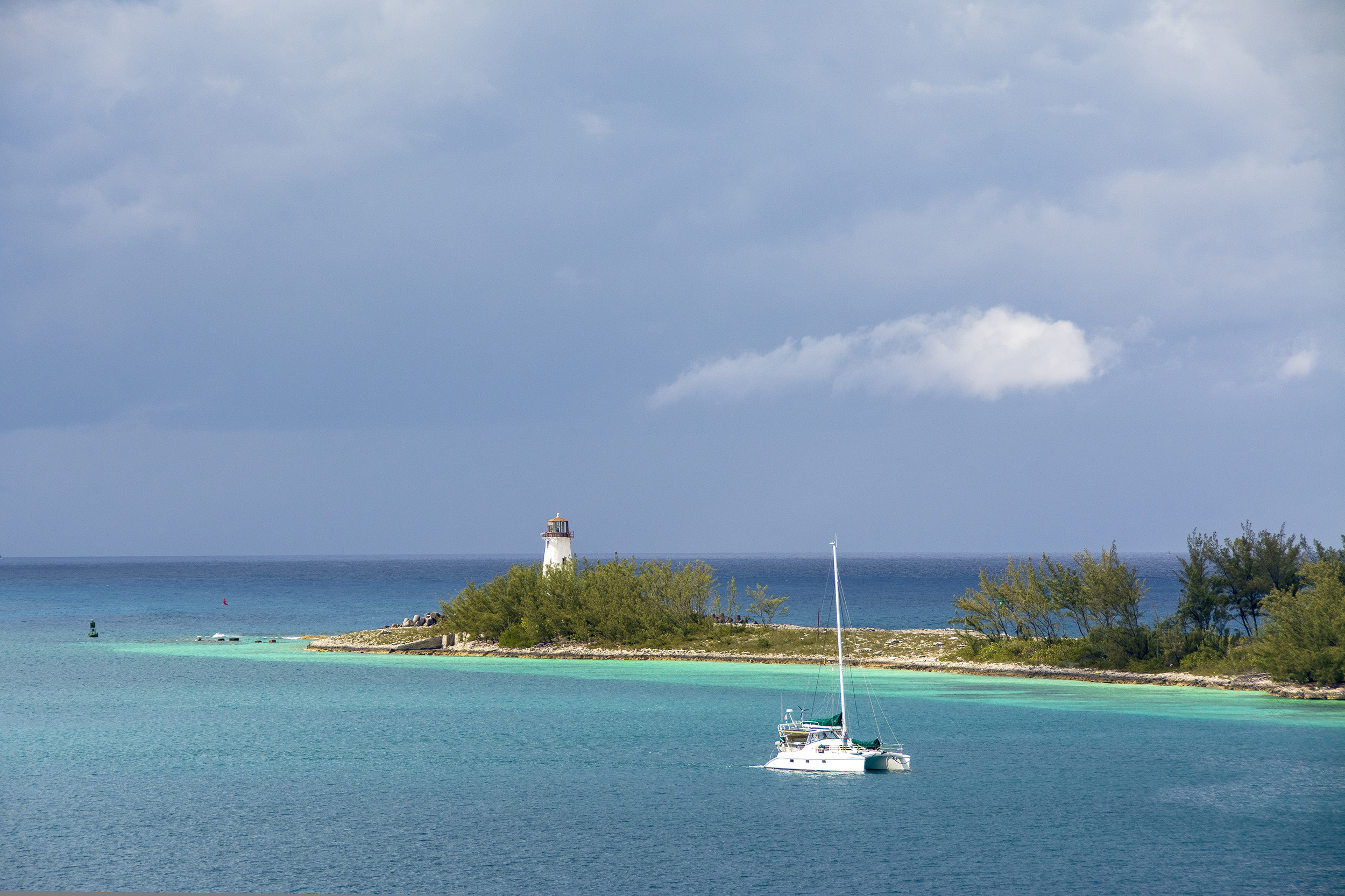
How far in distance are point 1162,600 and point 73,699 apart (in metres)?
122

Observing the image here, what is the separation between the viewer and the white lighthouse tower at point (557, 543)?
77250 millimetres

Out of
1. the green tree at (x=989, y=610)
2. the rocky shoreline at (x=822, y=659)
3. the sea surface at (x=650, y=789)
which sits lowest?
the sea surface at (x=650, y=789)

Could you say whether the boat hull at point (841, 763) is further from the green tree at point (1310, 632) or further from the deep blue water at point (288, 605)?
the deep blue water at point (288, 605)

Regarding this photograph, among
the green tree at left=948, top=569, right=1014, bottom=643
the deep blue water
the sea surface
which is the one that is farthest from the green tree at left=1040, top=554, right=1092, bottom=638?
the deep blue water

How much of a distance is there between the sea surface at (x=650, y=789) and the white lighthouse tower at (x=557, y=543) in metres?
19.4

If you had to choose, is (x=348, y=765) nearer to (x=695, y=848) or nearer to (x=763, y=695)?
(x=695, y=848)

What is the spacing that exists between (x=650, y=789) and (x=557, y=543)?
1869 inches

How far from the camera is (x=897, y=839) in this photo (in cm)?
2664

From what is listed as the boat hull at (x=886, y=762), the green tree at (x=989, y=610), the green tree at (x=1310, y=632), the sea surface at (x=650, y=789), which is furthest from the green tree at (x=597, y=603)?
the boat hull at (x=886, y=762)

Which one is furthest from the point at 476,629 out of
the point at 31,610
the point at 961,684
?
the point at 31,610

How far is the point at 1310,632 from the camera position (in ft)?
149

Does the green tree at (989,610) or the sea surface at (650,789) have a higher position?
the green tree at (989,610)

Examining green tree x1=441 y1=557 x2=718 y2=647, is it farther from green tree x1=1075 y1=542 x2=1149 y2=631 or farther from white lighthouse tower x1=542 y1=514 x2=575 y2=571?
green tree x1=1075 y1=542 x2=1149 y2=631

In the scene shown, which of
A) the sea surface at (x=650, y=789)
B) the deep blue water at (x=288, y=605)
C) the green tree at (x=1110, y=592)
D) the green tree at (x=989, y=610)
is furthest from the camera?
the deep blue water at (x=288, y=605)
